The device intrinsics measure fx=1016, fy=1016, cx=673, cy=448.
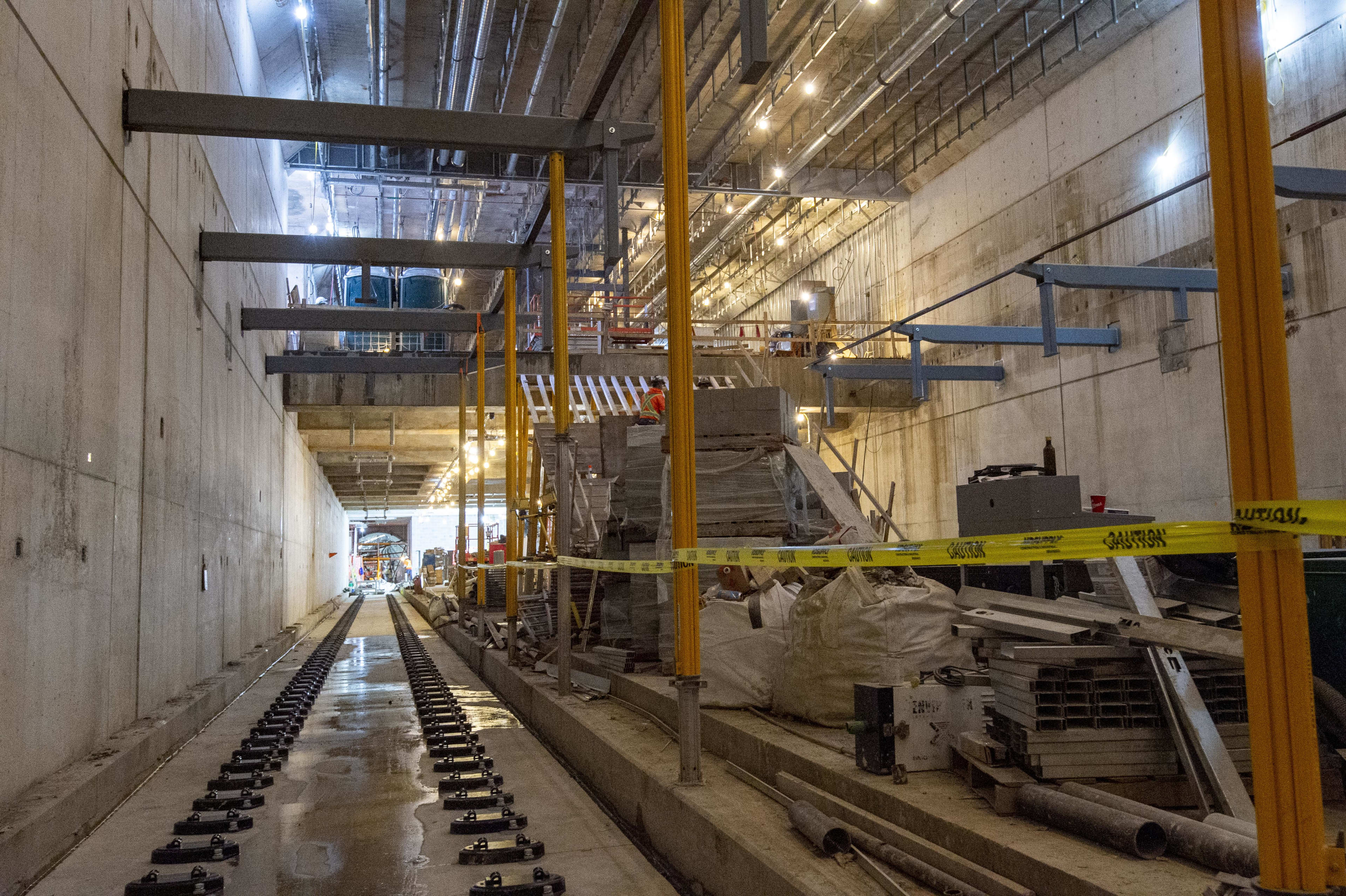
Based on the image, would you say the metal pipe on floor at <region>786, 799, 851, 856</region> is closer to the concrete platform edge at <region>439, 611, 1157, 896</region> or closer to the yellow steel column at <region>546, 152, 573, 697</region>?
the concrete platform edge at <region>439, 611, 1157, 896</region>

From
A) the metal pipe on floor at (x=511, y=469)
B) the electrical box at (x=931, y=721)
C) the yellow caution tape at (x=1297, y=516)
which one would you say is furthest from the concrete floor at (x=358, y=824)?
the yellow caution tape at (x=1297, y=516)

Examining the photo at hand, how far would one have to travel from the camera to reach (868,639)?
6035 mm

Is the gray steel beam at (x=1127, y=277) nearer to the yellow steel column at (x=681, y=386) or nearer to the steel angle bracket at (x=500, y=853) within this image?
the yellow steel column at (x=681, y=386)

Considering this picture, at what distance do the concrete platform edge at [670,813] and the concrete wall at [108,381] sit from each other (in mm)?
3343

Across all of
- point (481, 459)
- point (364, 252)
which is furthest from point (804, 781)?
point (481, 459)

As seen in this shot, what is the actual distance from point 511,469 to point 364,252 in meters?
4.56

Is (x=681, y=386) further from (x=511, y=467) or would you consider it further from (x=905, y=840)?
(x=511, y=467)

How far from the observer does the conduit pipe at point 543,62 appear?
53.7ft

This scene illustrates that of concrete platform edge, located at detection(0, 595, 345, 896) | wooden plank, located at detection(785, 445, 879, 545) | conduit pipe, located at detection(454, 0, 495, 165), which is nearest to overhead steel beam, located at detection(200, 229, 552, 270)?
conduit pipe, located at detection(454, 0, 495, 165)

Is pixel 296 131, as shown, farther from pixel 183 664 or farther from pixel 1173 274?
pixel 1173 274

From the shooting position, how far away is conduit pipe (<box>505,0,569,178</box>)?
16.4m

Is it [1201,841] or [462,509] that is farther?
[462,509]

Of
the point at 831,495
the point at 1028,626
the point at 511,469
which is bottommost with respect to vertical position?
the point at 1028,626

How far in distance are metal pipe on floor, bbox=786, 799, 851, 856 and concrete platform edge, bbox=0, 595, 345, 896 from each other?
351 centimetres
